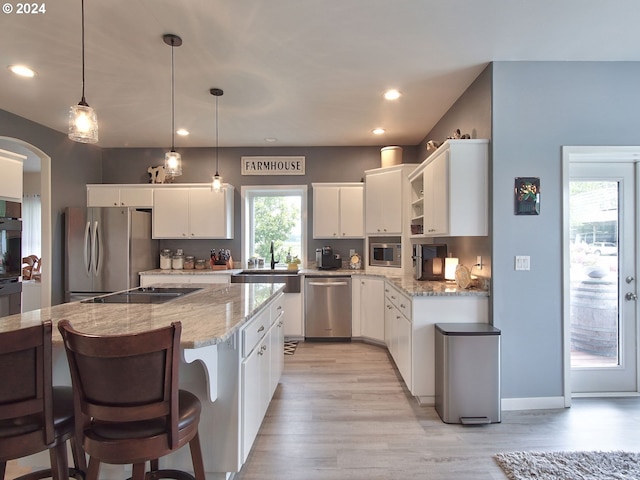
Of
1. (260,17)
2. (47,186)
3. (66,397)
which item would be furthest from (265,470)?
(47,186)

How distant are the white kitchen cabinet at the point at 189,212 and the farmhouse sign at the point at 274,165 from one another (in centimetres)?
52

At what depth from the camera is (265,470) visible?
195 centimetres

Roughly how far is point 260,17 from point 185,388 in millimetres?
2222

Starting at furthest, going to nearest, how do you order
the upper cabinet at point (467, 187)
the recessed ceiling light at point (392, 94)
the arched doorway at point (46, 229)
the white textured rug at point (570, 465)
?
1. the arched doorway at point (46, 229)
2. the recessed ceiling light at point (392, 94)
3. the upper cabinet at point (467, 187)
4. the white textured rug at point (570, 465)

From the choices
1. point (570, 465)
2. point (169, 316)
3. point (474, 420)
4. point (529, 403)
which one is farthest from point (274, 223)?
point (570, 465)

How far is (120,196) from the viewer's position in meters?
4.77

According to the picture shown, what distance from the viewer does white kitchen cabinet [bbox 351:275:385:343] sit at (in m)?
4.25

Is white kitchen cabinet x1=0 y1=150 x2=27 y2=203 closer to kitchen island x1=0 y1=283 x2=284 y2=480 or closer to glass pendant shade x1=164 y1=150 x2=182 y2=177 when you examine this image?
glass pendant shade x1=164 y1=150 x2=182 y2=177

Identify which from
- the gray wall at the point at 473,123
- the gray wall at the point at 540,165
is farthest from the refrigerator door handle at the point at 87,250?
the gray wall at the point at 540,165

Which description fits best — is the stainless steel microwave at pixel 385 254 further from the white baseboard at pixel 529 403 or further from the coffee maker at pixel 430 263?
the white baseboard at pixel 529 403

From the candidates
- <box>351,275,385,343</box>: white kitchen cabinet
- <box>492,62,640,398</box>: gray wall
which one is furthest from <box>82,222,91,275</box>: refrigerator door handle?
<box>492,62,640,398</box>: gray wall

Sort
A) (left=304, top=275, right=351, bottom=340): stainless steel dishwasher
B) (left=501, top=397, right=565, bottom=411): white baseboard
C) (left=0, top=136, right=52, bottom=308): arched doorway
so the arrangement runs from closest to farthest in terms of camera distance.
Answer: (left=501, top=397, right=565, bottom=411): white baseboard < (left=0, top=136, right=52, bottom=308): arched doorway < (left=304, top=275, right=351, bottom=340): stainless steel dishwasher

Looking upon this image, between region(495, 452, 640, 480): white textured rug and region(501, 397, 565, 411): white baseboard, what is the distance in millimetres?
549

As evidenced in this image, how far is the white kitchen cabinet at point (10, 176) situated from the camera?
3484 mm
